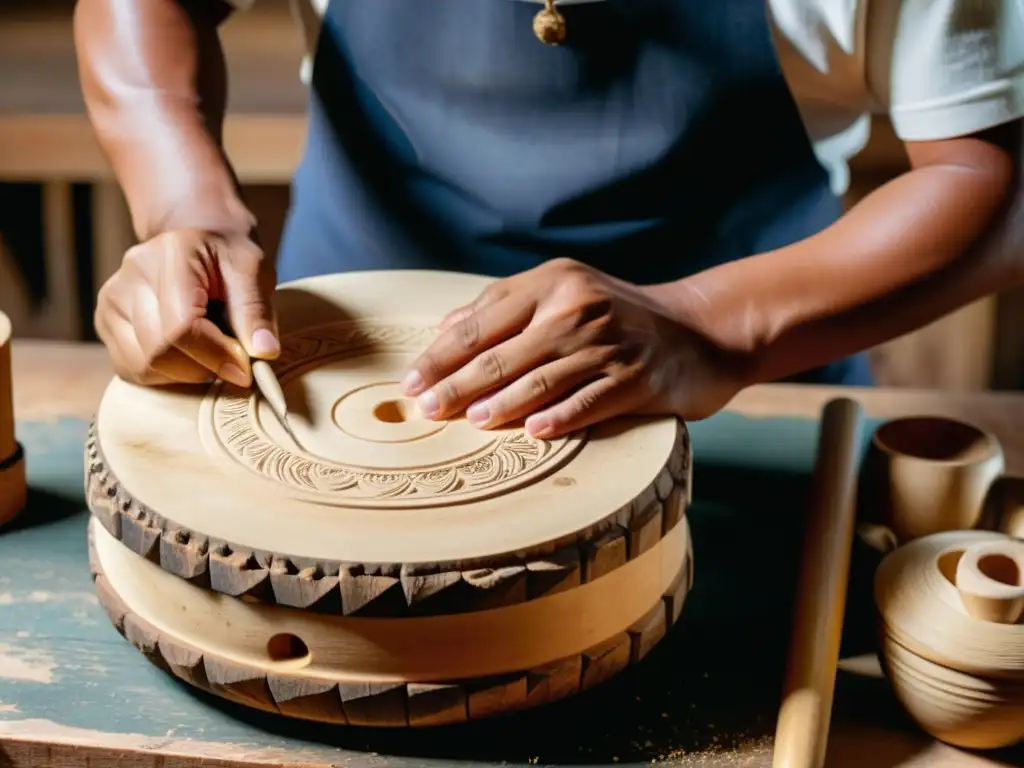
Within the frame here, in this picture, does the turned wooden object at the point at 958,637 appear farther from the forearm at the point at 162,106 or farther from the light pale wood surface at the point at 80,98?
the light pale wood surface at the point at 80,98

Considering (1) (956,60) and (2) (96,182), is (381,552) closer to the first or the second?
(1) (956,60)

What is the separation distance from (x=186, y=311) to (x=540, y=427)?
0.31 meters

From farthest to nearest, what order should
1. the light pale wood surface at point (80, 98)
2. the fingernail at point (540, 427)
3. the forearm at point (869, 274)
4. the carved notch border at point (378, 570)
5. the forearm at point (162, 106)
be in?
1. the light pale wood surface at point (80, 98)
2. the forearm at point (162, 106)
3. the forearm at point (869, 274)
4. the fingernail at point (540, 427)
5. the carved notch border at point (378, 570)

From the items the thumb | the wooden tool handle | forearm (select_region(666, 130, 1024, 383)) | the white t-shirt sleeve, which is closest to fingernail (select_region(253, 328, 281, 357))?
the thumb

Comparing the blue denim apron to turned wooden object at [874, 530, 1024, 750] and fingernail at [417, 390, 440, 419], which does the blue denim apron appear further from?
turned wooden object at [874, 530, 1024, 750]

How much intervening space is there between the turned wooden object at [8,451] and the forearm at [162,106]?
18 cm

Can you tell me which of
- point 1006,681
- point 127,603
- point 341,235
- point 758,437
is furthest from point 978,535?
point 341,235

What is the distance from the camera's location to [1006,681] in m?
0.88

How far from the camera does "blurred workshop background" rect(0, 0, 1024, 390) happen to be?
7.89ft

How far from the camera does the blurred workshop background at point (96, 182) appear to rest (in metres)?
A: 2.41

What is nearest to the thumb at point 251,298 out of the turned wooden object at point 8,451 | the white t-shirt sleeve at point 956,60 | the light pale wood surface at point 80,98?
the turned wooden object at point 8,451

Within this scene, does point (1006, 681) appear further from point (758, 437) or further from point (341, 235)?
point (341, 235)

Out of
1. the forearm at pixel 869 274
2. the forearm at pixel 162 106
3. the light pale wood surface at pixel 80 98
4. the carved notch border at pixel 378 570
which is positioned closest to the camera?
the carved notch border at pixel 378 570

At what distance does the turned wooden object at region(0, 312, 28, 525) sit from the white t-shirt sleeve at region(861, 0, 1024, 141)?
865 millimetres
